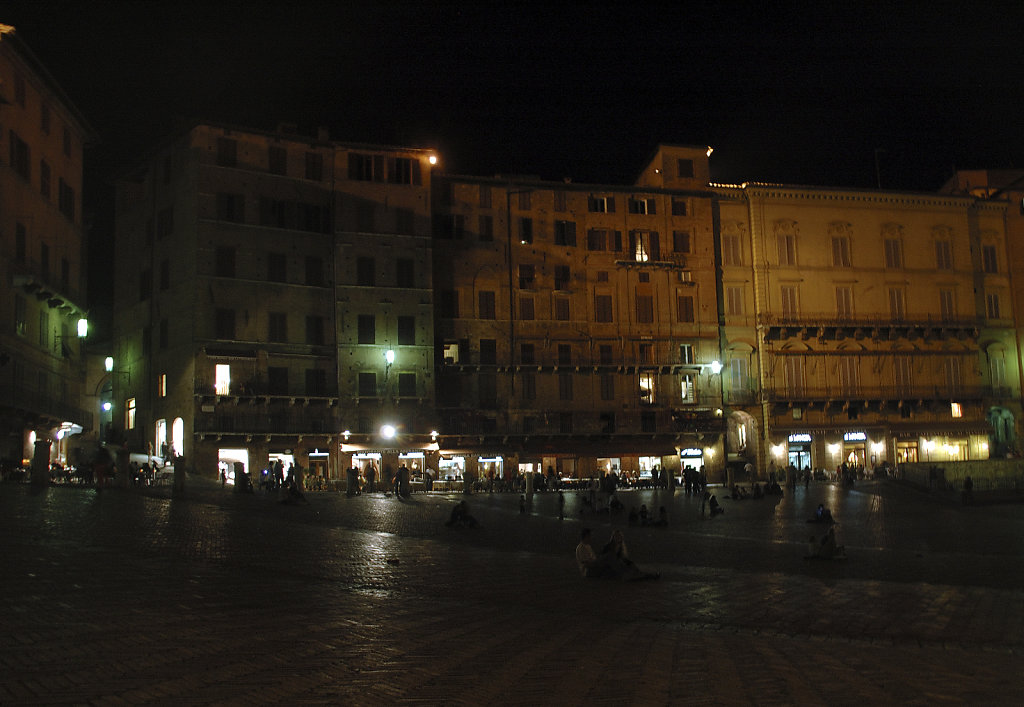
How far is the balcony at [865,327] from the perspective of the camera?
2025 inches

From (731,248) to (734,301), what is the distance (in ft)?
9.35

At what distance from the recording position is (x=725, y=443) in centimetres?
5119

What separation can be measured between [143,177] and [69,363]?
33.5ft

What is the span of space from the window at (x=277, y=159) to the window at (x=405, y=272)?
6.71 m

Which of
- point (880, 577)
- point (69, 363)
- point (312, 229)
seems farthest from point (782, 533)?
point (69, 363)

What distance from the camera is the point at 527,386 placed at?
49656 mm

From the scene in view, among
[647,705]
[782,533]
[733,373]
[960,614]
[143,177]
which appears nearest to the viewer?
[647,705]

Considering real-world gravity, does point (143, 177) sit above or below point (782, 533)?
above

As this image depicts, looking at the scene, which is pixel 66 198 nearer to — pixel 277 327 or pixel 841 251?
pixel 277 327

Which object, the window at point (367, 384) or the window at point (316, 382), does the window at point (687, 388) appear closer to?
the window at point (367, 384)

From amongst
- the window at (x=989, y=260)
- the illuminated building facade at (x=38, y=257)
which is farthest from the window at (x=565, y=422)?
the window at (x=989, y=260)

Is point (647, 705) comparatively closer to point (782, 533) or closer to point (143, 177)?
point (782, 533)

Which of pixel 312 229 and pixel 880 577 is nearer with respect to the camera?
pixel 880 577

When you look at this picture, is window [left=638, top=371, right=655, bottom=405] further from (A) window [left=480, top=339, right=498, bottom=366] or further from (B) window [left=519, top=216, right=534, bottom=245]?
(B) window [left=519, top=216, right=534, bottom=245]
